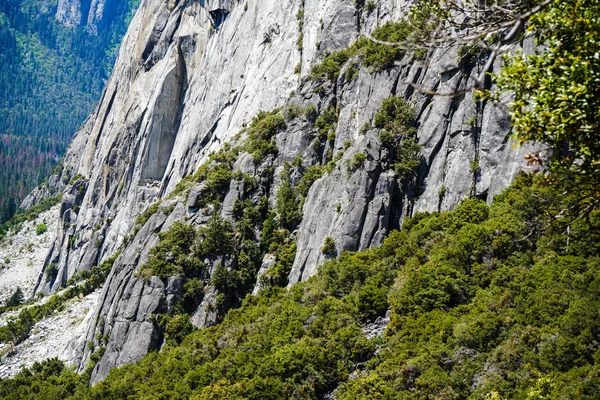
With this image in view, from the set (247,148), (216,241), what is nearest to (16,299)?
(247,148)

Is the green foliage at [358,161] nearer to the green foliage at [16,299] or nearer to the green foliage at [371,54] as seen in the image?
the green foliage at [371,54]

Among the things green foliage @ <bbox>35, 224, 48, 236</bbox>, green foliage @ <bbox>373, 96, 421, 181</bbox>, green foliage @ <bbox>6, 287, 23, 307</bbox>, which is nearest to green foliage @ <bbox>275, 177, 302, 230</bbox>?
→ green foliage @ <bbox>373, 96, 421, 181</bbox>

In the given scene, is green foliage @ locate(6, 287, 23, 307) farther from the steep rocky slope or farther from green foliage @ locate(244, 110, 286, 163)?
green foliage @ locate(244, 110, 286, 163)

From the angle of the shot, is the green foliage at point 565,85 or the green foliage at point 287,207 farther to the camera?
the green foliage at point 287,207

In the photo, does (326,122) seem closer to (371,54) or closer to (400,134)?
(371,54)

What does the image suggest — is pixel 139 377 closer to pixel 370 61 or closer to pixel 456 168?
pixel 456 168

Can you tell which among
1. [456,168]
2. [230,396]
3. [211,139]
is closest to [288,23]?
[211,139]

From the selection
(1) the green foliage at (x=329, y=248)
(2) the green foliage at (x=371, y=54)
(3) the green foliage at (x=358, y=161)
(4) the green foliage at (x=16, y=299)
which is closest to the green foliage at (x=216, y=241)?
(1) the green foliage at (x=329, y=248)
